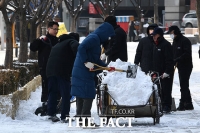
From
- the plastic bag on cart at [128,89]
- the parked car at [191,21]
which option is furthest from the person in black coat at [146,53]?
the parked car at [191,21]

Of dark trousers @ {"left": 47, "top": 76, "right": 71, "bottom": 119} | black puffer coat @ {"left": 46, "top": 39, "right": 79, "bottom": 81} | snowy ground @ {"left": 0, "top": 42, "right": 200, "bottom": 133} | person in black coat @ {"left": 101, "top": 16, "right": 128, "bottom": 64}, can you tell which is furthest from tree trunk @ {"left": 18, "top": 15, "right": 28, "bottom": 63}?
black puffer coat @ {"left": 46, "top": 39, "right": 79, "bottom": 81}

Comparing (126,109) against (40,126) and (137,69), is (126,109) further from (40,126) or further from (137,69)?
(40,126)

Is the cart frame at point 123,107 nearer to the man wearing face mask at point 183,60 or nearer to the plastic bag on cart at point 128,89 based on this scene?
the plastic bag on cart at point 128,89

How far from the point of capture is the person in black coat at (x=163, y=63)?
12.3m

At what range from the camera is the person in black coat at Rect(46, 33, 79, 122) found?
426 inches

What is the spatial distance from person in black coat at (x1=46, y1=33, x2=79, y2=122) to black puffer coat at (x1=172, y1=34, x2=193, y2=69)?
8.79 feet

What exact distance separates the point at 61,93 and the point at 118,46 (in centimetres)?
225

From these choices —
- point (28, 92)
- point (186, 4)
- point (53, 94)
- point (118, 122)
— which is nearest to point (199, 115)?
point (118, 122)

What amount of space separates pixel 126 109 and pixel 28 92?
4329 millimetres

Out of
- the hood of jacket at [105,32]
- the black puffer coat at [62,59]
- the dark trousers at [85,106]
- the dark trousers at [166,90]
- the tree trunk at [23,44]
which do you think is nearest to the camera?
the hood of jacket at [105,32]

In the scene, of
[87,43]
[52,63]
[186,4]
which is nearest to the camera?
[87,43]

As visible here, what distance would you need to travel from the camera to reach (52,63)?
35.7 feet

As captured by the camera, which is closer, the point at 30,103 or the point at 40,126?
the point at 40,126
